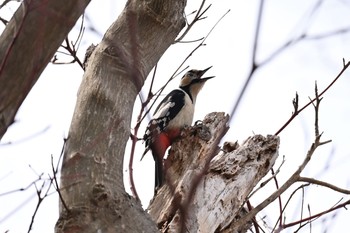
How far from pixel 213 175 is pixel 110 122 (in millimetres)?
1542

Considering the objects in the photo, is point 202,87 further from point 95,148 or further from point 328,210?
point 95,148

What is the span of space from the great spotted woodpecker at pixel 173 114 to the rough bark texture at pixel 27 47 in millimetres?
3309

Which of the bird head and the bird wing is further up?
the bird head

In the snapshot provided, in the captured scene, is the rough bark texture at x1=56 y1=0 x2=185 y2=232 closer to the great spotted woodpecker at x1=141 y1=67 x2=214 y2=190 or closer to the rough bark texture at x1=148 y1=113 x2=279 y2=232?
the rough bark texture at x1=148 y1=113 x2=279 y2=232

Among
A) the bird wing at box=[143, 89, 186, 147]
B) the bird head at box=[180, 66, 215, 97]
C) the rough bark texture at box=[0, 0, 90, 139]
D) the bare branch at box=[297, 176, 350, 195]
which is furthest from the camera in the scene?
the bird head at box=[180, 66, 215, 97]

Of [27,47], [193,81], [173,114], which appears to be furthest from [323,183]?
[193,81]

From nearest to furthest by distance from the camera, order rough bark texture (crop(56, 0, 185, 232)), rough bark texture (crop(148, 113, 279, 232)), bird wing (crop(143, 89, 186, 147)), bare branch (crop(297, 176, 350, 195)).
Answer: rough bark texture (crop(56, 0, 185, 232)) → rough bark texture (crop(148, 113, 279, 232)) → bare branch (crop(297, 176, 350, 195)) → bird wing (crop(143, 89, 186, 147))

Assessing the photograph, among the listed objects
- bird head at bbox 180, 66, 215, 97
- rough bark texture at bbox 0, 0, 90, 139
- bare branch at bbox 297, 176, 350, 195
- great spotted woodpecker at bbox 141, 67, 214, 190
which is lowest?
rough bark texture at bbox 0, 0, 90, 139

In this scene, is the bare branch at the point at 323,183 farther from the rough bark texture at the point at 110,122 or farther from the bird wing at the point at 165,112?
the bird wing at the point at 165,112

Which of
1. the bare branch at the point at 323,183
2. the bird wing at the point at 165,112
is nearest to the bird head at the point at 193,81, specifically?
the bird wing at the point at 165,112

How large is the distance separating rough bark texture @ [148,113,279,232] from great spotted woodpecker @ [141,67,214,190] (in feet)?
2.83

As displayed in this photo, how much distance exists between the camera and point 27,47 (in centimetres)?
194

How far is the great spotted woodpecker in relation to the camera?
18.8 ft

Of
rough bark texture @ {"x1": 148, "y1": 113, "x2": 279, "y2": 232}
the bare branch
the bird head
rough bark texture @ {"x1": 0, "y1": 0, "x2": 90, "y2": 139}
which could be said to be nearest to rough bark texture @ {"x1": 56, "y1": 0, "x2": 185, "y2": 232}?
rough bark texture @ {"x1": 0, "y1": 0, "x2": 90, "y2": 139}
